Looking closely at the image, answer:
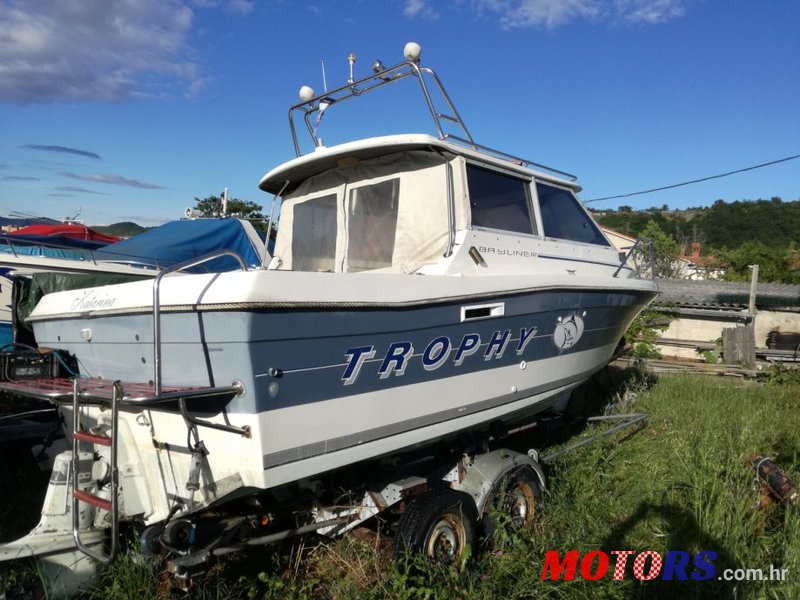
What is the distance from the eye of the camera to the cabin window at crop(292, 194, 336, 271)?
456 cm

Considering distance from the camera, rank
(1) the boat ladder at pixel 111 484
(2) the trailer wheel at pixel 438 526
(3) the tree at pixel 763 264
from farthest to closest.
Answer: (3) the tree at pixel 763 264, (2) the trailer wheel at pixel 438 526, (1) the boat ladder at pixel 111 484

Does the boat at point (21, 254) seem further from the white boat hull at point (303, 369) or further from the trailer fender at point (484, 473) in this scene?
the trailer fender at point (484, 473)

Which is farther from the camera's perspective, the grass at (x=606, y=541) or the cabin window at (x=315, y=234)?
the cabin window at (x=315, y=234)

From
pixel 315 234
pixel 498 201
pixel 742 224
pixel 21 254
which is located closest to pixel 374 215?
pixel 315 234

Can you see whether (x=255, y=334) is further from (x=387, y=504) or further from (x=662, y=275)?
(x=662, y=275)

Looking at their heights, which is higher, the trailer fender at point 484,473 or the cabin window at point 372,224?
the cabin window at point 372,224

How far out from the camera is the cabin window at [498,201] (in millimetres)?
3990

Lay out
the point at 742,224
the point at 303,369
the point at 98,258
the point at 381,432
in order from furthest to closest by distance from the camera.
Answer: the point at 742,224
the point at 98,258
the point at 381,432
the point at 303,369

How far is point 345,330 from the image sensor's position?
A: 8.90 feet

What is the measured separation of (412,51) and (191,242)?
4.97 m


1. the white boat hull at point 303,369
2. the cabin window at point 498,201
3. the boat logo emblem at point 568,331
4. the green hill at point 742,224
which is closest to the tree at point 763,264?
the green hill at point 742,224

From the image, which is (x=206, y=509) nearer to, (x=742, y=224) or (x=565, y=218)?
(x=565, y=218)

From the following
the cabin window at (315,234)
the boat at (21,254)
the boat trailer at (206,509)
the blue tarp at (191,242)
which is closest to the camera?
the boat trailer at (206,509)

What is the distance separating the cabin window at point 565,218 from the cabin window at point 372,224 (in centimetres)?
124
